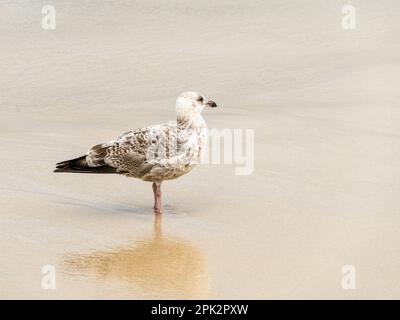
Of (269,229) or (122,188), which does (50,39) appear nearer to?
(122,188)

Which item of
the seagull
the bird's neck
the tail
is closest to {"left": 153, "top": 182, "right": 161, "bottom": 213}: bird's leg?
the seagull

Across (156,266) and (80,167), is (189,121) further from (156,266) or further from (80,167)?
(156,266)

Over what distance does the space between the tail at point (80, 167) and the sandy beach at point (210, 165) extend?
32 centimetres

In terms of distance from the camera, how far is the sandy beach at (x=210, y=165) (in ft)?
22.7

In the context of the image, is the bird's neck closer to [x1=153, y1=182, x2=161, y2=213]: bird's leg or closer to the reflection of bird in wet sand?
[x1=153, y1=182, x2=161, y2=213]: bird's leg

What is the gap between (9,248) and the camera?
7348 millimetres

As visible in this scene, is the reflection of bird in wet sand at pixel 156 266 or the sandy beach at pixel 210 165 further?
the sandy beach at pixel 210 165

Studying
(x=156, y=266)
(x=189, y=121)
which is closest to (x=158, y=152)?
(x=189, y=121)

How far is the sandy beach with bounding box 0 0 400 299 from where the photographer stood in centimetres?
693

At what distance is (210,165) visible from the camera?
9.72 m

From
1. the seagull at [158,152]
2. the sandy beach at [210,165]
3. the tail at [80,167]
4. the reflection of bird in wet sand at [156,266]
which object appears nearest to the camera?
the reflection of bird in wet sand at [156,266]

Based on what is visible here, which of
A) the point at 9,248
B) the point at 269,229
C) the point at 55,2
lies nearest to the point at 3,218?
the point at 9,248

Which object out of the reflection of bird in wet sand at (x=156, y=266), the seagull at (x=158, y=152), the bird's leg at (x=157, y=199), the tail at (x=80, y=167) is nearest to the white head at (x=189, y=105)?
the seagull at (x=158, y=152)

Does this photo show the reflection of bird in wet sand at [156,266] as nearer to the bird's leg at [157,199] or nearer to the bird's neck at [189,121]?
the bird's leg at [157,199]
